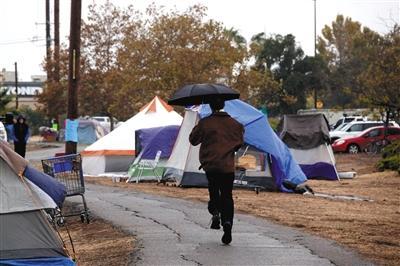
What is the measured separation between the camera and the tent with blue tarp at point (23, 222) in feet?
25.6

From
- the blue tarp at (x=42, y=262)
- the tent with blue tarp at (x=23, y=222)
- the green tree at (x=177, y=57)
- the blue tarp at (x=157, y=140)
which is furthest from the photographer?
the green tree at (x=177, y=57)

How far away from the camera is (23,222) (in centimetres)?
792

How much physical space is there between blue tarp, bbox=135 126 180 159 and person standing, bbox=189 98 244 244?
1143 cm

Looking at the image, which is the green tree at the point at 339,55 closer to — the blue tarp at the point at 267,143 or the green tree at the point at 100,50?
the green tree at the point at 100,50

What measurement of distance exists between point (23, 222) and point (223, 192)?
2.89m

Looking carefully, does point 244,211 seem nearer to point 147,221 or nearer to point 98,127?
point 147,221

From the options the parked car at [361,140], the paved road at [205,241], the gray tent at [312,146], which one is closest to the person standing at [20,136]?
the gray tent at [312,146]

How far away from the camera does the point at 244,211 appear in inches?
549

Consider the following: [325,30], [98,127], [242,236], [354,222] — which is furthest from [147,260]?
[325,30]

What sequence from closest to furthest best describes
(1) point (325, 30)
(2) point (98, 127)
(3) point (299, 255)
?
1. (3) point (299, 255)
2. (2) point (98, 127)
3. (1) point (325, 30)

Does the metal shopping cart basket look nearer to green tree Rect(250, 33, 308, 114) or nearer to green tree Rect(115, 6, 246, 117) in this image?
green tree Rect(115, 6, 246, 117)

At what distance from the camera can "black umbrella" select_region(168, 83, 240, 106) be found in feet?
35.0

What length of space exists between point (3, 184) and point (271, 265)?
3.06 metres

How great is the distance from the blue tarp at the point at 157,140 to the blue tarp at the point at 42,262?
13.4 metres
